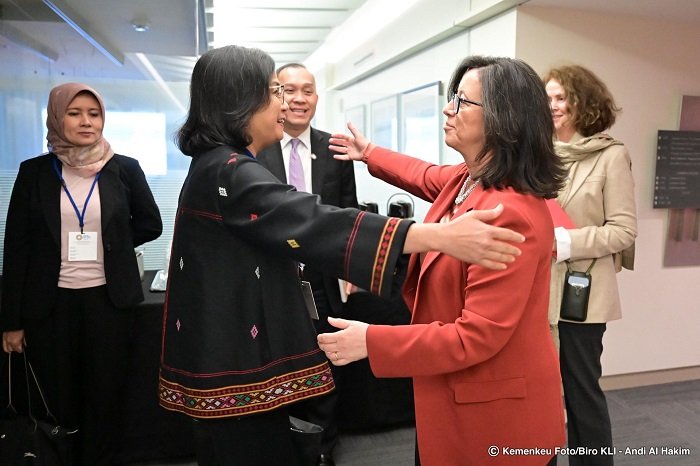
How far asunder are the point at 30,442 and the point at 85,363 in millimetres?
358

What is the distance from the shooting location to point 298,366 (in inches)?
44.8

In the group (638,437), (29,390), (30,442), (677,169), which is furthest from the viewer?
(677,169)

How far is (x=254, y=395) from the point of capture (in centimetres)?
111

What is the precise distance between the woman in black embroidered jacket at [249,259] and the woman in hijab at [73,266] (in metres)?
1.01

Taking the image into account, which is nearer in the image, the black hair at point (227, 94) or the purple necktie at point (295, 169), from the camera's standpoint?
the black hair at point (227, 94)

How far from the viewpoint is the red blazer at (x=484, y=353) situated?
3.51 ft

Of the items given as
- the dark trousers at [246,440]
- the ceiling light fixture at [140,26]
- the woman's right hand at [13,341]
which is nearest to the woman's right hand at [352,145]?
the dark trousers at [246,440]

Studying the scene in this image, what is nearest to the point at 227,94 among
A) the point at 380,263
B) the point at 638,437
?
the point at 380,263

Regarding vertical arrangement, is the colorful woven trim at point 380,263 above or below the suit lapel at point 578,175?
below

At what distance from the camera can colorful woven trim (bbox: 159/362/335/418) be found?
43.7 inches

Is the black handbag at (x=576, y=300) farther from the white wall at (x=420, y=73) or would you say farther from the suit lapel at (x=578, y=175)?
the white wall at (x=420, y=73)

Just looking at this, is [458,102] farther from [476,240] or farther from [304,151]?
[304,151]

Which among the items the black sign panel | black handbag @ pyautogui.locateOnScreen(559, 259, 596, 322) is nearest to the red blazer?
black handbag @ pyautogui.locateOnScreen(559, 259, 596, 322)

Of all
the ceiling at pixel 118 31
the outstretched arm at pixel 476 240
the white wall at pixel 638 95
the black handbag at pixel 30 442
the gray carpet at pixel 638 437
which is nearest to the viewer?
the outstretched arm at pixel 476 240
